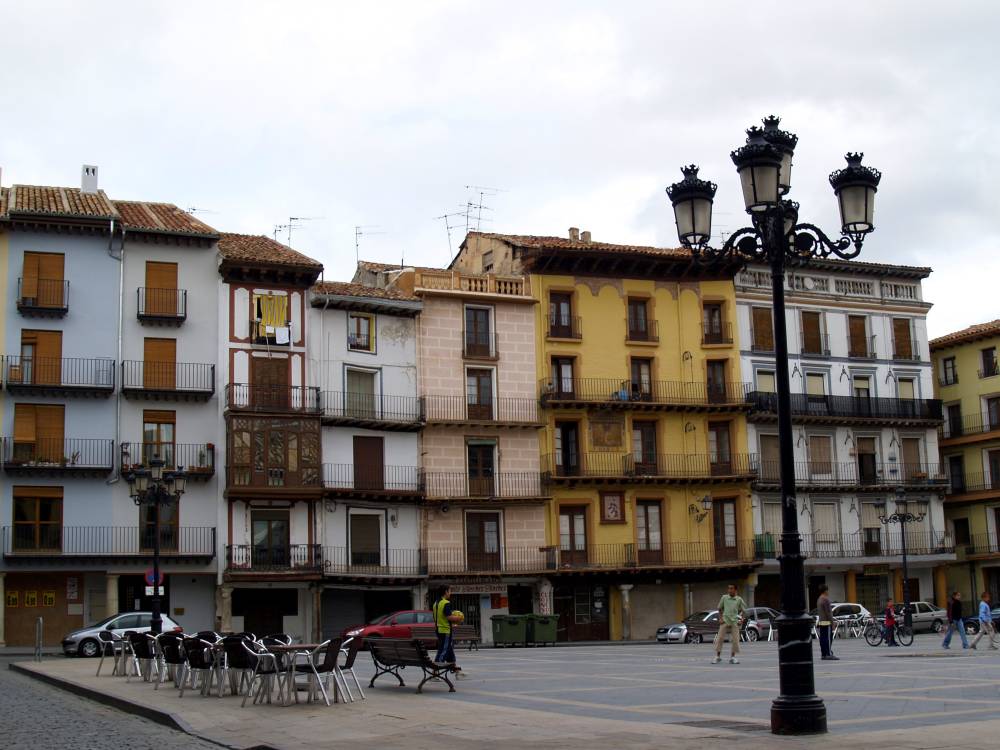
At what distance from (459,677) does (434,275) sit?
30.1 m

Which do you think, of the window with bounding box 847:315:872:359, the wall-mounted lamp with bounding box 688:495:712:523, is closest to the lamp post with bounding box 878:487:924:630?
the window with bounding box 847:315:872:359

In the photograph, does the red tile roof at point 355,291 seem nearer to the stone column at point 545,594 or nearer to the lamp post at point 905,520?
the stone column at point 545,594

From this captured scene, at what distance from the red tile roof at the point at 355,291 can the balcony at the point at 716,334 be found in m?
13.2

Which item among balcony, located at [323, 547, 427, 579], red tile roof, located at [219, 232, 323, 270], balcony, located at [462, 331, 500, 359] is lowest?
balcony, located at [323, 547, 427, 579]

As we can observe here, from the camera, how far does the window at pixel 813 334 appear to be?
57.8 m

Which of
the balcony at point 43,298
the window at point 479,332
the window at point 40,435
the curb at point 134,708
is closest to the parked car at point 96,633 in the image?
the window at point 40,435

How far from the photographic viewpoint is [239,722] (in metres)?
15.8

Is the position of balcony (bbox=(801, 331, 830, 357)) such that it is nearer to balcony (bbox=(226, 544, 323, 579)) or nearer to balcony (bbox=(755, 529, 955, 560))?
balcony (bbox=(755, 529, 955, 560))

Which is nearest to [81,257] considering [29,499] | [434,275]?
[29,499]

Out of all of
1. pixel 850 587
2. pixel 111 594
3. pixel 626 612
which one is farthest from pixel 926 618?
pixel 111 594

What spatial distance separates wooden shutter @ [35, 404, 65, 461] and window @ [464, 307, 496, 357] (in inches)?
634

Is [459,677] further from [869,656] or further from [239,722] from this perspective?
[869,656]

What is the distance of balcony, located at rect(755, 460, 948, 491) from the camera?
55.8 metres

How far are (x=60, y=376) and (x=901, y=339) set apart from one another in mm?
37443
